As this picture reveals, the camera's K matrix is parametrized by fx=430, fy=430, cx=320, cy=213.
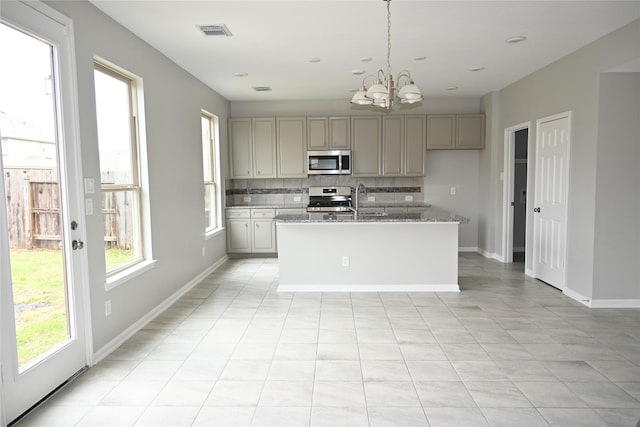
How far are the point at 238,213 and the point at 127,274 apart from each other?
3.44 metres

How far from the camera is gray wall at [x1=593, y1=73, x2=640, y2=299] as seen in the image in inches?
158

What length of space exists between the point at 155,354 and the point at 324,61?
3.39 metres

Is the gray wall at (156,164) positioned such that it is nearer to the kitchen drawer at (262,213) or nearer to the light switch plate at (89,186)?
the light switch plate at (89,186)

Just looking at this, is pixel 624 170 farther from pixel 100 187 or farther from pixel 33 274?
pixel 33 274

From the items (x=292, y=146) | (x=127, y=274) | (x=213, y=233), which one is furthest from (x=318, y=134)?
(x=127, y=274)

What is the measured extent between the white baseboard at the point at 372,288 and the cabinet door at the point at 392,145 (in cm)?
265

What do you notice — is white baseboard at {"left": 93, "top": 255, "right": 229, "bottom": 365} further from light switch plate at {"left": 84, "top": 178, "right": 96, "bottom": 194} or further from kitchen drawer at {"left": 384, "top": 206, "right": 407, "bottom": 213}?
kitchen drawer at {"left": 384, "top": 206, "right": 407, "bottom": 213}

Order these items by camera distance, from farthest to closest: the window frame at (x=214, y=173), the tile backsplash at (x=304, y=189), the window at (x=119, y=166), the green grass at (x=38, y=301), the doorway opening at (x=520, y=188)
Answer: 1. the tile backsplash at (x=304, y=189)
2. the doorway opening at (x=520, y=188)
3. the window frame at (x=214, y=173)
4. the window at (x=119, y=166)
5. the green grass at (x=38, y=301)

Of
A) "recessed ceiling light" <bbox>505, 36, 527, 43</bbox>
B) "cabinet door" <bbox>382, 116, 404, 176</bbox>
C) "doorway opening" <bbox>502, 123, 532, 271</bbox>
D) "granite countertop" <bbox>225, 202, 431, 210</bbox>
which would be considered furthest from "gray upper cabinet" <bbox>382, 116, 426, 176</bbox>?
"recessed ceiling light" <bbox>505, 36, 527, 43</bbox>

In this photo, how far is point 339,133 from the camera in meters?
7.01

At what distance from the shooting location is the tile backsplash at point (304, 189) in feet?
24.0

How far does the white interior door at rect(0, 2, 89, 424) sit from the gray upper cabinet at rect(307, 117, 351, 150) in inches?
177

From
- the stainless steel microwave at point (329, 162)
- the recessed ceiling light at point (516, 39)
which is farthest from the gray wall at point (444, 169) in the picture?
the recessed ceiling light at point (516, 39)

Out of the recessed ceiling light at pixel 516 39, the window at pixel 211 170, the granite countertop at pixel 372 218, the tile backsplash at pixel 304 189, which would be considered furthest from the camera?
the tile backsplash at pixel 304 189
